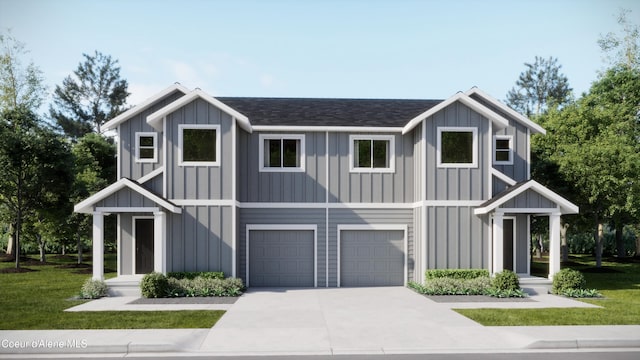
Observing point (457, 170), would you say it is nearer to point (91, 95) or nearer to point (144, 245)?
point (144, 245)

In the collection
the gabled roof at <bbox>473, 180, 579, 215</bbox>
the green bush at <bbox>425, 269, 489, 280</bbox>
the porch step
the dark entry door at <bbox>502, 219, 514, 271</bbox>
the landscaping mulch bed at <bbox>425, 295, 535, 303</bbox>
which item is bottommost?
the landscaping mulch bed at <bbox>425, 295, 535, 303</bbox>

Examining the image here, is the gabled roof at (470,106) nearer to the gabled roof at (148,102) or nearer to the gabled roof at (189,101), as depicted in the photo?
the gabled roof at (189,101)

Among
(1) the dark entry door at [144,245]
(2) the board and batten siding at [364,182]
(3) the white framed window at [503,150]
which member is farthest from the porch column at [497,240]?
(1) the dark entry door at [144,245]

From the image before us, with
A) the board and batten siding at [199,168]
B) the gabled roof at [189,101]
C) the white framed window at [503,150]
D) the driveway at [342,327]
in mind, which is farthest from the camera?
the white framed window at [503,150]

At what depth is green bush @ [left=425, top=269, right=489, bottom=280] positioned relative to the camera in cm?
1777

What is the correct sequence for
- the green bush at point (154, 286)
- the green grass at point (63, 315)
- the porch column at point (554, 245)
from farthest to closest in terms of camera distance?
the porch column at point (554, 245) → the green bush at point (154, 286) → the green grass at point (63, 315)

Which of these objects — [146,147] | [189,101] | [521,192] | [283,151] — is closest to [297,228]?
[283,151]

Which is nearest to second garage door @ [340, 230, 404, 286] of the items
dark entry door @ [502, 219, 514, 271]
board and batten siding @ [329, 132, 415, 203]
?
board and batten siding @ [329, 132, 415, 203]

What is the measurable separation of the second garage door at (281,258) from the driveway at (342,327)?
334 centimetres

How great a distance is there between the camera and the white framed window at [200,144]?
59.0ft

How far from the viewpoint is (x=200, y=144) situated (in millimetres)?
18094

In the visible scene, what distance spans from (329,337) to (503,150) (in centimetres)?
1336

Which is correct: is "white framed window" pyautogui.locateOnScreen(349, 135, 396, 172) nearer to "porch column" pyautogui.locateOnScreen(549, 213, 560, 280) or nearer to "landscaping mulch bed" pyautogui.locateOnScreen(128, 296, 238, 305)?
"porch column" pyautogui.locateOnScreen(549, 213, 560, 280)

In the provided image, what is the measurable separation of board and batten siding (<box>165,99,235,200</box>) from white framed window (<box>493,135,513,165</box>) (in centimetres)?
1039
